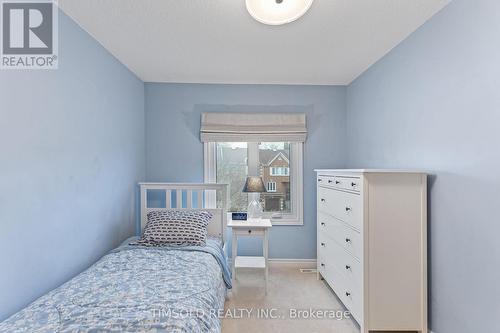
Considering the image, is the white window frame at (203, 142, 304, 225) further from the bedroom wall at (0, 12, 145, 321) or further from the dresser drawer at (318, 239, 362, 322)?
the bedroom wall at (0, 12, 145, 321)

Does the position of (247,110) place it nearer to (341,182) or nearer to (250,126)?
(250,126)

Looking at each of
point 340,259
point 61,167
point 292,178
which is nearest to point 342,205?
point 340,259

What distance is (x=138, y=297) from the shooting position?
1519 mm

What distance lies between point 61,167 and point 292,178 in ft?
8.27

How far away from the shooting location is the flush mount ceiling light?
5.55 ft

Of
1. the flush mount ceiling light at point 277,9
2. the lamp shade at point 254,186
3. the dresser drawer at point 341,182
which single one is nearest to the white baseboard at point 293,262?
the lamp shade at point 254,186

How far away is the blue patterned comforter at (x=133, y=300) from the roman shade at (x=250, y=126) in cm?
164

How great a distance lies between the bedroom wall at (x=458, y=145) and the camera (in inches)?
59.3

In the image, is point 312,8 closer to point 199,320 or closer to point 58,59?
point 58,59

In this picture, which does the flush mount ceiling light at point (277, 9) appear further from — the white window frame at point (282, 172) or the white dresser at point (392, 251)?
the white window frame at point (282, 172)

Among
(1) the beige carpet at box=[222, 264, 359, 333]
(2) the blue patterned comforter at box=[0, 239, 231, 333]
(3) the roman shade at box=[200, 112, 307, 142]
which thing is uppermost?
(3) the roman shade at box=[200, 112, 307, 142]

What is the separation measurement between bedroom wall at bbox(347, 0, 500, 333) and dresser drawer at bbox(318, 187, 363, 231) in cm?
50

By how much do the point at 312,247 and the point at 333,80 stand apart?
2.11 m

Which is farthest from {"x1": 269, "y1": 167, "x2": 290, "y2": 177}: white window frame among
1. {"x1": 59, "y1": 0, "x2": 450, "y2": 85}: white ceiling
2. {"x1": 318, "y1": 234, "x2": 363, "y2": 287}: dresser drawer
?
{"x1": 59, "y1": 0, "x2": 450, "y2": 85}: white ceiling
